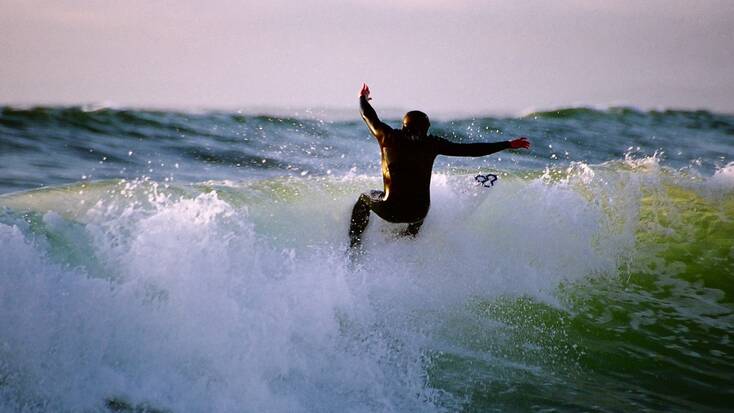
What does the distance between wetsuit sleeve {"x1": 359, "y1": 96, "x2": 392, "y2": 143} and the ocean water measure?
761 millimetres

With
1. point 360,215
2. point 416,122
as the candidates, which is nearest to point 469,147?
point 416,122

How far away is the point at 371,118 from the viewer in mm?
6609

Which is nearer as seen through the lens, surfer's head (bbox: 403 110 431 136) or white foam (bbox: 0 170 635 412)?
white foam (bbox: 0 170 635 412)

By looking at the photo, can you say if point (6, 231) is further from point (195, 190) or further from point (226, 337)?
point (195, 190)

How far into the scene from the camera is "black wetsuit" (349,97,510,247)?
6391 millimetres

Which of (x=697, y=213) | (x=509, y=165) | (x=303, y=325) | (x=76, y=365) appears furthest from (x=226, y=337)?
(x=509, y=165)

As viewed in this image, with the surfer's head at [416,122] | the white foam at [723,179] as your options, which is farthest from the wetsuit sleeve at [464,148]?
the white foam at [723,179]

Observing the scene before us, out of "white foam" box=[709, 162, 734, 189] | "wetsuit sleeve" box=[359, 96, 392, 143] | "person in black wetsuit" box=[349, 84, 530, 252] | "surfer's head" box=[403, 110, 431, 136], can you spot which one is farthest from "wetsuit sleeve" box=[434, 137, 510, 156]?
"white foam" box=[709, 162, 734, 189]

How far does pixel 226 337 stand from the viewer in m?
5.57

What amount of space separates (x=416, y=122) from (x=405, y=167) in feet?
1.20

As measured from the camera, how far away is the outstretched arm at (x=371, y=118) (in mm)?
6473

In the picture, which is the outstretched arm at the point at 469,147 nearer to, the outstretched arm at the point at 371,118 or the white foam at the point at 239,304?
the outstretched arm at the point at 371,118

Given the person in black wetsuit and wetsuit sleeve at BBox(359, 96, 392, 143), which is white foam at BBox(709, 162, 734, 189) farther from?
wetsuit sleeve at BBox(359, 96, 392, 143)

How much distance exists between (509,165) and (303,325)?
8.19 metres
